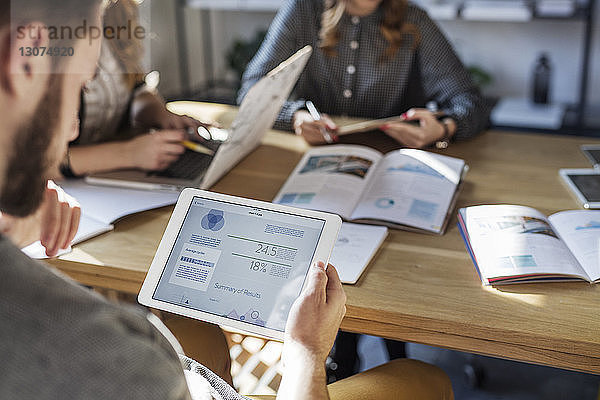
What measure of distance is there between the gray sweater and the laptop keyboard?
0.90m

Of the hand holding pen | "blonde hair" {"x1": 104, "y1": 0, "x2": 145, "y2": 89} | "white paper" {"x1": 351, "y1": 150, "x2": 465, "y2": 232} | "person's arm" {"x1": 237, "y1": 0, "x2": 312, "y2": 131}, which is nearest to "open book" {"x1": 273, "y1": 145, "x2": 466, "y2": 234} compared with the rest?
"white paper" {"x1": 351, "y1": 150, "x2": 465, "y2": 232}

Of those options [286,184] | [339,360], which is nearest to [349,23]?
[286,184]

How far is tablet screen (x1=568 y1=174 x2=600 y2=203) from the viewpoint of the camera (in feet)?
4.26

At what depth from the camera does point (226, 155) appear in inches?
55.1

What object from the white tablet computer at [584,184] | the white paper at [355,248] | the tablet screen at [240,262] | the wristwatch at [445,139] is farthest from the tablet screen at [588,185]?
the tablet screen at [240,262]

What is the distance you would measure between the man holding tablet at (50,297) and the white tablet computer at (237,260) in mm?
304

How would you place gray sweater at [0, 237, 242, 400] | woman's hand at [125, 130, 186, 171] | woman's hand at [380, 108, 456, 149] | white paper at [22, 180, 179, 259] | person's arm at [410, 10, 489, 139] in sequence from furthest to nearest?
person's arm at [410, 10, 489, 139] < woman's hand at [380, 108, 456, 149] < woman's hand at [125, 130, 186, 171] < white paper at [22, 180, 179, 259] < gray sweater at [0, 237, 242, 400]

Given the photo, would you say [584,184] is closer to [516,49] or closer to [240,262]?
[240,262]

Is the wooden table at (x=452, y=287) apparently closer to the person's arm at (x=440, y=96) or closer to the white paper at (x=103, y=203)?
the white paper at (x=103, y=203)

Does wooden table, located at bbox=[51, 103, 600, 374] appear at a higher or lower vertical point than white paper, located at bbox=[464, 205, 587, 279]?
lower

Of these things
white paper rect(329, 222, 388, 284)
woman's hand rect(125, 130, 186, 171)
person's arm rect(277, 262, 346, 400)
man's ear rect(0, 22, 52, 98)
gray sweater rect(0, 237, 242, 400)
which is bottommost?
white paper rect(329, 222, 388, 284)

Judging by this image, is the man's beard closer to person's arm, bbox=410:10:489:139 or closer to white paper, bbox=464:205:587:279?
white paper, bbox=464:205:587:279

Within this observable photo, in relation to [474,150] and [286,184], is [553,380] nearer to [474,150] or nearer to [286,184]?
[474,150]

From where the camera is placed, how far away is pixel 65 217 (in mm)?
1060
